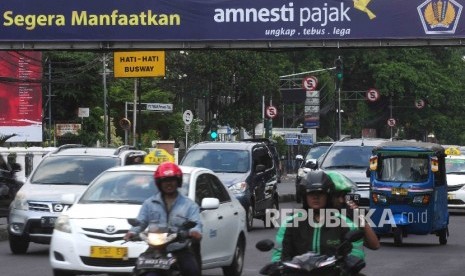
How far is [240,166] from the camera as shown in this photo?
26172 mm

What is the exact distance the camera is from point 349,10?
32.2 m

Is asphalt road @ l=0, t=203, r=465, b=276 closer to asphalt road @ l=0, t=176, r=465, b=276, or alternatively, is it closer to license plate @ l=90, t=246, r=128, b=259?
asphalt road @ l=0, t=176, r=465, b=276

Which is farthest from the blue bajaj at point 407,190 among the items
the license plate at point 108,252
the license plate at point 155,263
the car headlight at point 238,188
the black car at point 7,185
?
the license plate at point 155,263

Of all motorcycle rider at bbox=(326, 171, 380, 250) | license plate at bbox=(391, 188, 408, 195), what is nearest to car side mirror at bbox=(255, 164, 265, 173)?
license plate at bbox=(391, 188, 408, 195)

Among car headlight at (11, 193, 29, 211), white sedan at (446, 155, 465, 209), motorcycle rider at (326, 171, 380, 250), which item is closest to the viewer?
motorcycle rider at (326, 171, 380, 250)

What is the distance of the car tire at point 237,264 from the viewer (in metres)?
16.2

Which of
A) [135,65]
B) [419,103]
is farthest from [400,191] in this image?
[419,103]

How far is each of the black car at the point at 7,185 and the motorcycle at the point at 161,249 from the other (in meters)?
14.1

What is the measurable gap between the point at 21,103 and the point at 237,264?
4263 cm

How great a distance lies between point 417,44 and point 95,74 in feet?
116

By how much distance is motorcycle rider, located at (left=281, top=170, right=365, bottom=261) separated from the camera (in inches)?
348

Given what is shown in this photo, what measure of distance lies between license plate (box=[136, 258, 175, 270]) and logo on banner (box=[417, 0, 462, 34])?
23.2 meters

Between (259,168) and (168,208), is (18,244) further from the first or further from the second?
(168,208)

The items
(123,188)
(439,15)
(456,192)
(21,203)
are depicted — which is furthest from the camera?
(456,192)
